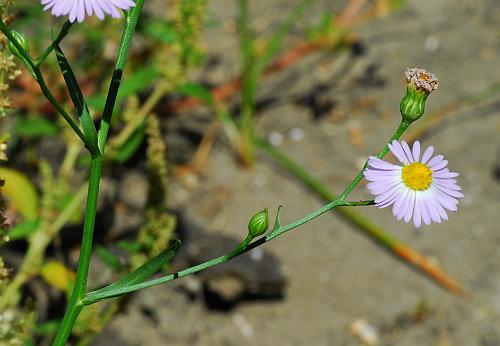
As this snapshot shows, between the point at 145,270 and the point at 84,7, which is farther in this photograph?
the point at 145,270

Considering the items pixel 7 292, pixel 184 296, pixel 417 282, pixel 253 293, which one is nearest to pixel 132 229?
pixel 184 296

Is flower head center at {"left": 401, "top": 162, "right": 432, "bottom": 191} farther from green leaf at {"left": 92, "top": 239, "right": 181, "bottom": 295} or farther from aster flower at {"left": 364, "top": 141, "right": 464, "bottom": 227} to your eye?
green leaf at {"left": 92, "top": 239, "right": 181, "bottom": 295}

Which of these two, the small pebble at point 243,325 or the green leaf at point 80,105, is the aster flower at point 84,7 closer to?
the green leaf at point 80,105

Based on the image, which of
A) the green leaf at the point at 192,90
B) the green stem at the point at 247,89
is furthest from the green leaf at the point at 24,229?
the green stem at the point at 247,89

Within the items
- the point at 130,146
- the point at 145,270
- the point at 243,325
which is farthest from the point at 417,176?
the point at 243,325

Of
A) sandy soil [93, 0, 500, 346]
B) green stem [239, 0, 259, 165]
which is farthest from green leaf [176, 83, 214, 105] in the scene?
sandy soil [93, 0, 500, 346]

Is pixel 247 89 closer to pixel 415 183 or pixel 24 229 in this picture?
pixel 24 229
